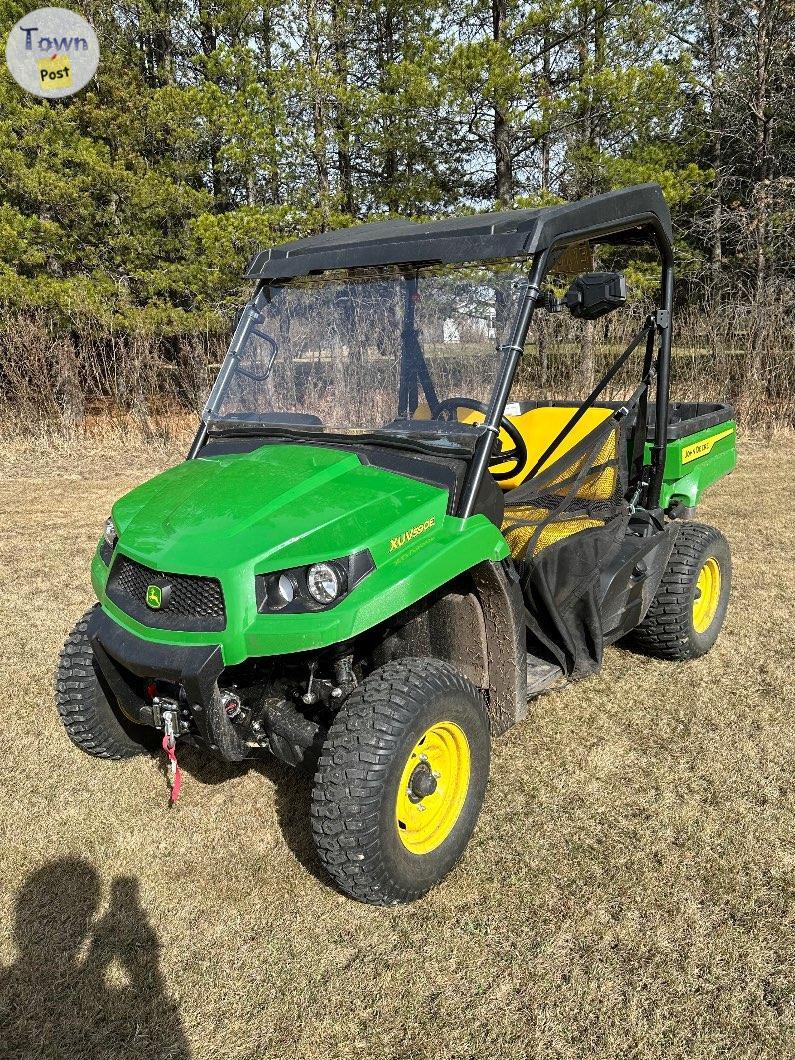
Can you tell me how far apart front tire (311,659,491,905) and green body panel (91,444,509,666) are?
0.29 m

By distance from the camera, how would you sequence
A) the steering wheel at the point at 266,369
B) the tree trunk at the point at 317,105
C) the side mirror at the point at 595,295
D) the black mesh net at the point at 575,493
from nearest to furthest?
the side mirror at the point at 595,295 < the steering wheel at the point at 266,369 < the black mesh net at the point at 575,493 < the tree trunk at the point at 317,105

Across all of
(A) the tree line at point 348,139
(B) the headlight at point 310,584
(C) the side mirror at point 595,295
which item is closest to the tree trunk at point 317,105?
(A) the tree line at point 348,139

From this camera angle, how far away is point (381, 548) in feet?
8.20

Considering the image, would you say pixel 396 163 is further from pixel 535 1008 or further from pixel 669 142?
pixel 535 1008

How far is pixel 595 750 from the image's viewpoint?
3.59m

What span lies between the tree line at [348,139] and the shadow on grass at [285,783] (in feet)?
31.1

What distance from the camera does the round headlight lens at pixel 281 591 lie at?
2.46 meters

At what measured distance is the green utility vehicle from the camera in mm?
2457

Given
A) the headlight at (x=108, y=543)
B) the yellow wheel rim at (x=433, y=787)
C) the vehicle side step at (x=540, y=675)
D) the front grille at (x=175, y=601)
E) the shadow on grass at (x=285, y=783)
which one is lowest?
the shadow on grass at (x=285, y=783)

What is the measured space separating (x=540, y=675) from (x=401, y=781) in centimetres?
91

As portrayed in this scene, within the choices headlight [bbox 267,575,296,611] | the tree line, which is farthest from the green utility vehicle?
the tree line

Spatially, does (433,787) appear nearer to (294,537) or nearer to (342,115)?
(294,537)

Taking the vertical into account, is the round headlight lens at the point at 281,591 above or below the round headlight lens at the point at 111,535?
below

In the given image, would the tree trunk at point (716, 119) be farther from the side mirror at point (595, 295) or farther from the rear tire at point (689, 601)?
the side mirror at point (595, 295)
